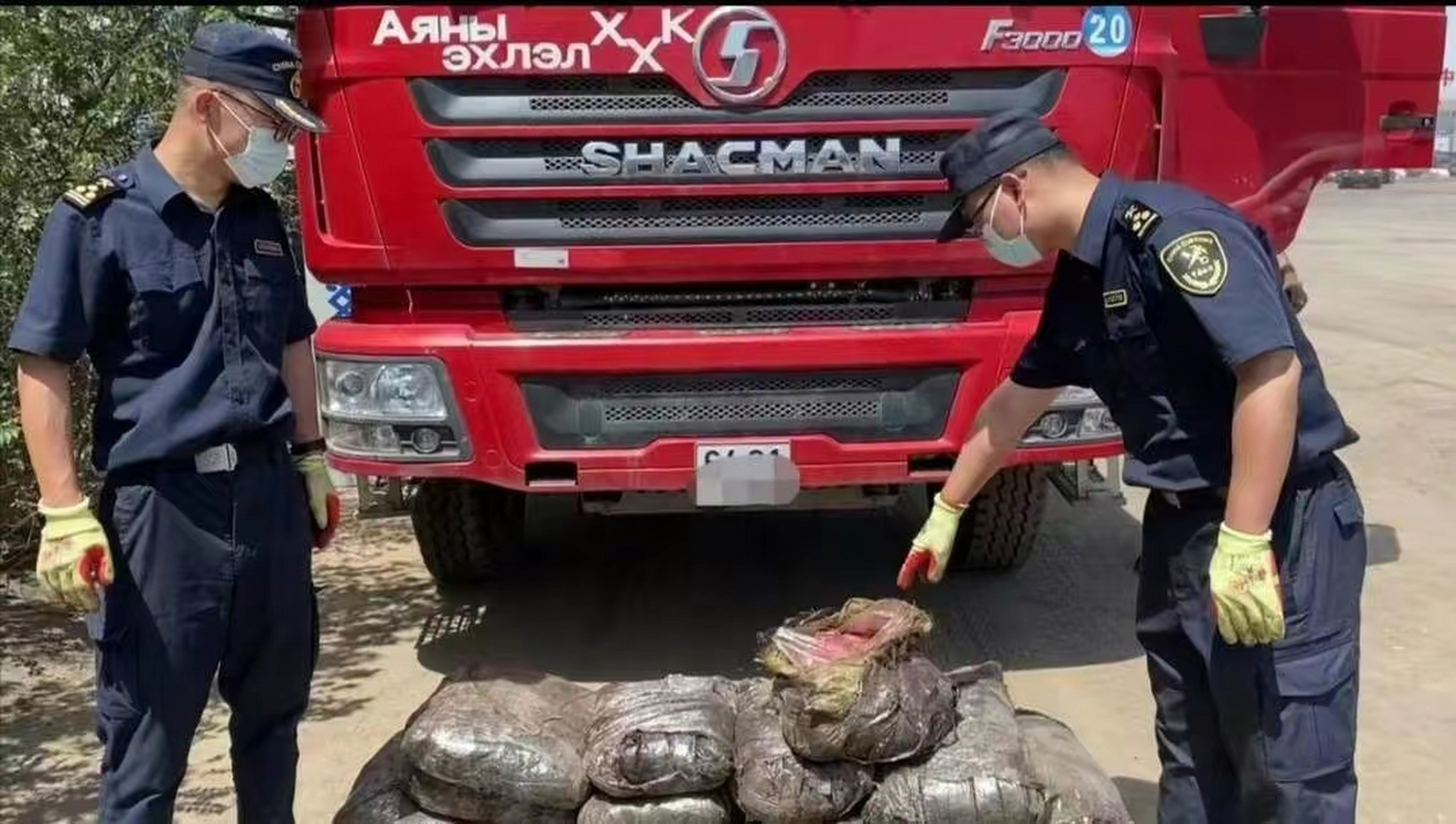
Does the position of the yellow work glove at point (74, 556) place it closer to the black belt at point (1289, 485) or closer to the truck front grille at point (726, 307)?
the truck front grille at point (726, 307)

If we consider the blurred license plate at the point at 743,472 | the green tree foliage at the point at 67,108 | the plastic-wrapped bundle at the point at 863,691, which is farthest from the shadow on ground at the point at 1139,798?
the green tree foliage at the point at 67,108

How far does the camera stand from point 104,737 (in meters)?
2.71

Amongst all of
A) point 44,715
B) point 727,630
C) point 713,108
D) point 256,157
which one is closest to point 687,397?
point 713,108

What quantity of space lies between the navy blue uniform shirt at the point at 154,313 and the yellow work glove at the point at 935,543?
4.66 ft

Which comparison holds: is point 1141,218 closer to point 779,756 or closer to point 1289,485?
point 1289,485

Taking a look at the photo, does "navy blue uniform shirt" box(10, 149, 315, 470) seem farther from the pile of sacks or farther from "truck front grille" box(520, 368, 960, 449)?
"truck front grille" box(520, 368, 960, 449)

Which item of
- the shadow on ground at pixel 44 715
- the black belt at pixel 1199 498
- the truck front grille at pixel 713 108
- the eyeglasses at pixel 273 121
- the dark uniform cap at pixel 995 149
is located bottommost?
the shadow on ground at pixel 44 715

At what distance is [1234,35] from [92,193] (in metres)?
3.03

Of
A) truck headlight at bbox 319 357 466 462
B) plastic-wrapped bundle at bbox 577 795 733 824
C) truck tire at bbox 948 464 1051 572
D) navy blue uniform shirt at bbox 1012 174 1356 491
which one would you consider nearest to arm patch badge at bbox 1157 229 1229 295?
navy blue uniform shirt at bbox 1012 174 1356 491

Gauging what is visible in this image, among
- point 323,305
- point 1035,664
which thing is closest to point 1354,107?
point 1035,664

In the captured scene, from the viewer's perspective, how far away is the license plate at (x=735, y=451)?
384 cm

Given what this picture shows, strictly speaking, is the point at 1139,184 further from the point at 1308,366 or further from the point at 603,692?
the point at 603,692

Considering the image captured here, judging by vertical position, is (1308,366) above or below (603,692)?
above

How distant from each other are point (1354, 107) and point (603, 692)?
113 inches
